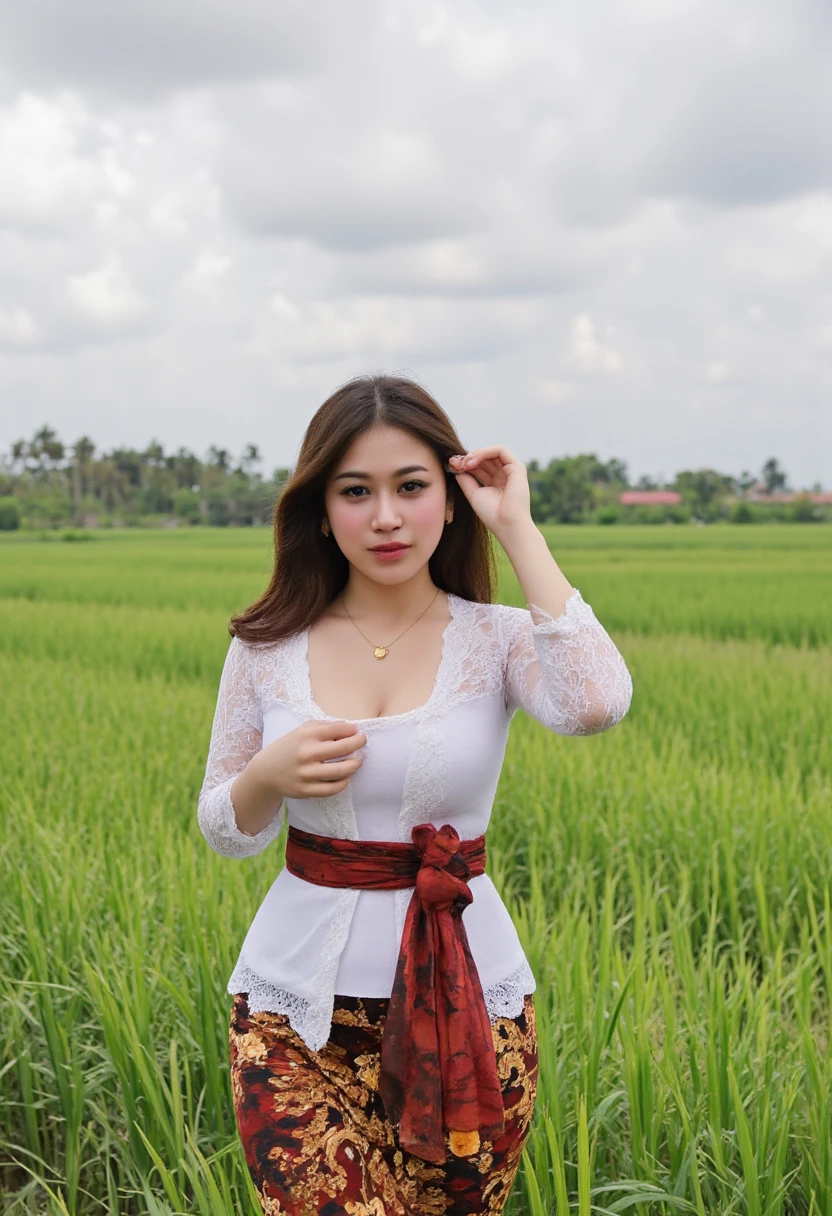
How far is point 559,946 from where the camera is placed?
98.8 inches

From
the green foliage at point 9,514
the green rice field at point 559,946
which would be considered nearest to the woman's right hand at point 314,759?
the green rice field at point 559,946

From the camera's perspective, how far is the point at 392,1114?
135cm

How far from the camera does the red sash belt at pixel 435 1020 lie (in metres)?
1.33

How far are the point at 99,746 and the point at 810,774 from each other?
9.84 ft

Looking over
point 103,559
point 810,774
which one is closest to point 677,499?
point 103,559

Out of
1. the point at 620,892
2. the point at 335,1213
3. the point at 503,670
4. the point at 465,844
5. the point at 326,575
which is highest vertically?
the point at 326,575

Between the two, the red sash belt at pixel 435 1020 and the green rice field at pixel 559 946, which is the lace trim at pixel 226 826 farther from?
the green rice field at pixel 559 946

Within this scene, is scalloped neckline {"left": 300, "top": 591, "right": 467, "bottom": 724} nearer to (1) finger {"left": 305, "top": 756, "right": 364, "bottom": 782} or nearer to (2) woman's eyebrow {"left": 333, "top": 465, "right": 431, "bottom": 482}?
(1) finger {"left": 305, "top": 756, "right": 364, "bottom": 782}

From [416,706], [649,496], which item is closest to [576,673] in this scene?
[416,706]

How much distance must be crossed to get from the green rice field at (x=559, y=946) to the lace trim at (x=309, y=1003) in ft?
0.74

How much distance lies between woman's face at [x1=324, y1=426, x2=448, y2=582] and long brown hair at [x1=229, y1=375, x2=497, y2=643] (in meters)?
0.02

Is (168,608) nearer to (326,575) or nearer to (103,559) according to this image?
(326,575)

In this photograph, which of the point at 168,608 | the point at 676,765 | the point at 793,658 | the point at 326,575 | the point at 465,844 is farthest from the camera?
the point at 168,608

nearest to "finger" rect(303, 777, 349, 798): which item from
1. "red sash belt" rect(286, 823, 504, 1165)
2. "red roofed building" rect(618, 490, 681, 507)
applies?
"red sash belt" rect(286, 823, 504, 1165)
